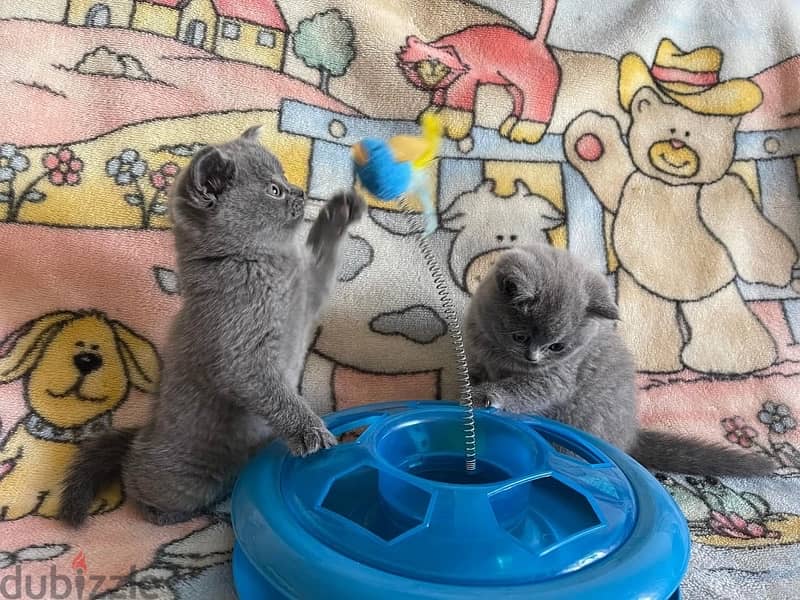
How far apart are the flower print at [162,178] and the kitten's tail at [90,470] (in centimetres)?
47

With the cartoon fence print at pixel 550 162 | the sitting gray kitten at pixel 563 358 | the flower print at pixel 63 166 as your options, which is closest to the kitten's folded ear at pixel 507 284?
the sitting gray kitten at pixel 563 358

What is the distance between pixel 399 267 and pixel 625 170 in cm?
58

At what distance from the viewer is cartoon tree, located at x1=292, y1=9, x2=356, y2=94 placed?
4.82 feet

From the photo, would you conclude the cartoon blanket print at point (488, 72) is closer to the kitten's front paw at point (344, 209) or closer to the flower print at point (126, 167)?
the kitten's front paw at point (344, 209)

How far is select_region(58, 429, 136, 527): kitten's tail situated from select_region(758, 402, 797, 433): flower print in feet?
4.25

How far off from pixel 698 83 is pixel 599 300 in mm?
760

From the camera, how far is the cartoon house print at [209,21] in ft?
4.49

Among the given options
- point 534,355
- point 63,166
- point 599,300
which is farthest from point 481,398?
point 63,166

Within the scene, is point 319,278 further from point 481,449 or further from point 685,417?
point 685,417

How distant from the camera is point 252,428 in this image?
3.93 feet

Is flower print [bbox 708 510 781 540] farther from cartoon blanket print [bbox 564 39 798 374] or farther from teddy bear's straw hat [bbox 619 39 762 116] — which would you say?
teddy bear's straw hat [bbox 619 39 762 116]

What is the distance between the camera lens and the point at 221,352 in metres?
1.08

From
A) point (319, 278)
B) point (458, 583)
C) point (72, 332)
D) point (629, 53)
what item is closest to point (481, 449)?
point (458, 583)

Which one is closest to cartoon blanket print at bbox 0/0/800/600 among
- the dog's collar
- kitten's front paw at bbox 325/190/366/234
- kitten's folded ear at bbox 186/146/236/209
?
the dog's collar
